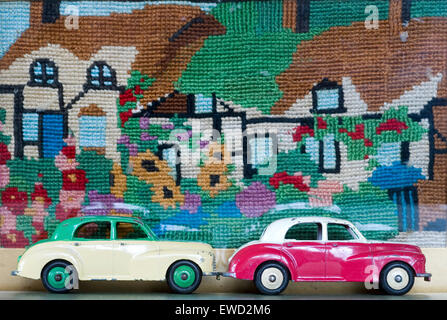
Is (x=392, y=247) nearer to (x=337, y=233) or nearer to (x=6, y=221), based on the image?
(x=337, y=233)

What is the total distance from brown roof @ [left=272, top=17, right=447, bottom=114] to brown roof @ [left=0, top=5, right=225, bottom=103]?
22 cm

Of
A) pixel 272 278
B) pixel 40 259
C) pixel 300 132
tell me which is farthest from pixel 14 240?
pixel 300 132

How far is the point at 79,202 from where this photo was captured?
1460 mm

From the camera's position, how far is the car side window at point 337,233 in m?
1.42

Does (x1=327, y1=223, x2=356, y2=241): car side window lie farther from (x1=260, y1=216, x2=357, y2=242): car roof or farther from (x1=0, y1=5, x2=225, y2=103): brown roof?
(x1=0, y1=5, x2=225, y2=103): brown roof

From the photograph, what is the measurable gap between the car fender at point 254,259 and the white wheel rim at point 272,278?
22 mm

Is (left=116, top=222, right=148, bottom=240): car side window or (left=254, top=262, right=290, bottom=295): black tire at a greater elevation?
(left=116, top=222, right=148, bottom=240): car side window

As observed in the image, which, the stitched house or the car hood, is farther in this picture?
the stitched house

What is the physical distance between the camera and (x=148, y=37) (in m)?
1.49

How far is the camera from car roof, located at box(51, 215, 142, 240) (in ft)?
4.49

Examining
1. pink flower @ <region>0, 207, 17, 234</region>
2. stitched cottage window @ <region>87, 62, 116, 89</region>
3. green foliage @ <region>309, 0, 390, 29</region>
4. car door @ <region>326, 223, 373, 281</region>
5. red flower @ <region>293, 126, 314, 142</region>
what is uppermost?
green foliage @ <region>309, 0, 390, 29</region>

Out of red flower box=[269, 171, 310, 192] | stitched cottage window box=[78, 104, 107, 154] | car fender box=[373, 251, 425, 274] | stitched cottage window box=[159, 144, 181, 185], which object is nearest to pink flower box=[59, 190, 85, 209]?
stitched cottage window box=[78, 104, 107, 154]

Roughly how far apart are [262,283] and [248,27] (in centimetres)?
60
